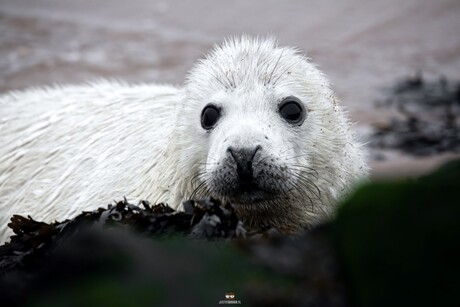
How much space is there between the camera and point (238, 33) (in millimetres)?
12445

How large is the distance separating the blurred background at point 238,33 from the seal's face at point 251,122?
15.3 ft

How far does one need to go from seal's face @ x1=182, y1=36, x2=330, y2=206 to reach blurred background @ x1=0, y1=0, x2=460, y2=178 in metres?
4.66

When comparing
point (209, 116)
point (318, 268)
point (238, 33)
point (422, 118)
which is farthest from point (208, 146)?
point (238, 33)

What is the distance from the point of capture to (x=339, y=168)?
4477 millimetres

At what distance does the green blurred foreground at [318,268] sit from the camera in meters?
2.03

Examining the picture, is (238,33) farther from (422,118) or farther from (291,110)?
(291,110)

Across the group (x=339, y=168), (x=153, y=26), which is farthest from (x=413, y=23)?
(x=339, y=168)

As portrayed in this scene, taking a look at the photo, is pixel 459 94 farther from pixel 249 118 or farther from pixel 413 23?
pixel 249 118

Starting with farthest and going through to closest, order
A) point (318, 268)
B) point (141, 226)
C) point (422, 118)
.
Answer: point (422, 118) → point (141, 226) → point (318, 268)

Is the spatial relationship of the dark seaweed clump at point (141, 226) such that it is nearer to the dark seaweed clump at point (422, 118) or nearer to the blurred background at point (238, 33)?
the dark seaweed clump at point (422, 118)

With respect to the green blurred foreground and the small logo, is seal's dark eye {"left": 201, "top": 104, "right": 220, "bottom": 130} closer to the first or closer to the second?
the green blurred foreground

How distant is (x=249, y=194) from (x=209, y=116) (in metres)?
0.60

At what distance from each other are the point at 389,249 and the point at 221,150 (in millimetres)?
1844

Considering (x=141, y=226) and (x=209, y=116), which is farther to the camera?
(x=209, y=116)
